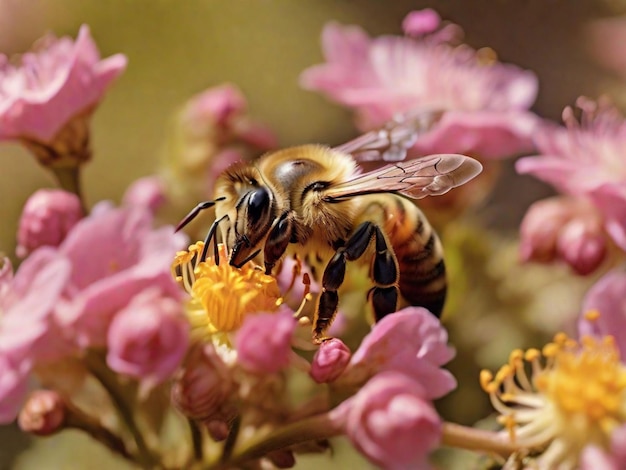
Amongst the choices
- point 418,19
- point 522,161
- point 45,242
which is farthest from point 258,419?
point 418,19

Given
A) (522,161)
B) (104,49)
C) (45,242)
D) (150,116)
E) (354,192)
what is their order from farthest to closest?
(150,116) → (104,49) → (522,161) → (45,242) → (354,192)

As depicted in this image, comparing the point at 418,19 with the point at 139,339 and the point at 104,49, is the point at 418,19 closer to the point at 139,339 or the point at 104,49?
the point at 104,49

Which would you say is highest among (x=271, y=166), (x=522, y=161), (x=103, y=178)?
(x=271, y=166)

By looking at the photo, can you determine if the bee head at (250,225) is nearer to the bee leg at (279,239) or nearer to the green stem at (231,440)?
the bee leg at (279,239)

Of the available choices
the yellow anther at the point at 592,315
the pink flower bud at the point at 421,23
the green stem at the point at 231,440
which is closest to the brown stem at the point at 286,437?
the green stem at the point at 231,440

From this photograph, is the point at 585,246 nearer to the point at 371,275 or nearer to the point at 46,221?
the point at 371,275

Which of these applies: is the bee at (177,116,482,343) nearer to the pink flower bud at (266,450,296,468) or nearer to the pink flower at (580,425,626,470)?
the pink flower bud at (266,450,296,468)

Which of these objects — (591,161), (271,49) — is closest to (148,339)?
(591,161)
